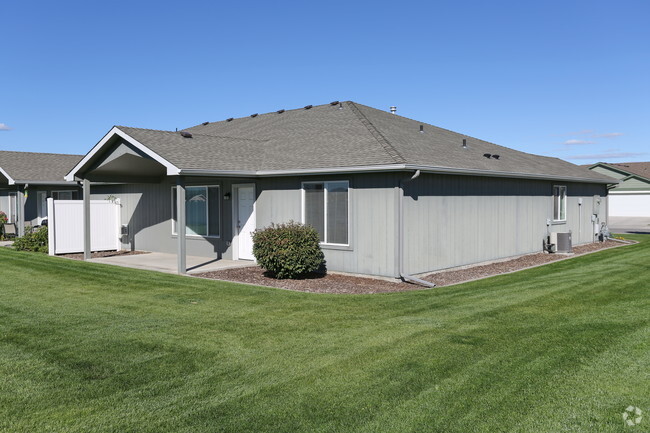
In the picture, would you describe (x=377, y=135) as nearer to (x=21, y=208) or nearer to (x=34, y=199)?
(x=21, y=208)

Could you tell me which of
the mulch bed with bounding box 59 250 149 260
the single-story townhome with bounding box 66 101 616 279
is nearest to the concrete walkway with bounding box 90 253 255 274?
the single-story townhome with bounding box 66 101 616 279

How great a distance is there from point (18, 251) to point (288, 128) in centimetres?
1053

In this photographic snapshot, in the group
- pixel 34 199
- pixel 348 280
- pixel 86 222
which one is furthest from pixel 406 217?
pixel 34 199

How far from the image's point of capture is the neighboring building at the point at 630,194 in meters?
45.0

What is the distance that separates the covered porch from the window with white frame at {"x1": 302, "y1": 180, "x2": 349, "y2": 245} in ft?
7.36

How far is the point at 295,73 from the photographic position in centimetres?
2306

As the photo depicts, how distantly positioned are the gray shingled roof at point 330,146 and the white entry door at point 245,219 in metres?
1.08

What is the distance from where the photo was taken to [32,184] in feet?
73.8

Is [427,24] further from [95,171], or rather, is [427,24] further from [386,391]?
[386,391]

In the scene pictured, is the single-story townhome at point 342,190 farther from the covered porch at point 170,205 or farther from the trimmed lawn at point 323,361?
the trimmed lawn at point 323,361

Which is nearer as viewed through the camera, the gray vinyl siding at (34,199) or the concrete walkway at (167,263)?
the concrete walkway at (167,263)

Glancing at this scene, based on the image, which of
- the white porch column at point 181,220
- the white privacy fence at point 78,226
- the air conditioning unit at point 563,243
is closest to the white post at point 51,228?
the white privacy fence at point 78,226

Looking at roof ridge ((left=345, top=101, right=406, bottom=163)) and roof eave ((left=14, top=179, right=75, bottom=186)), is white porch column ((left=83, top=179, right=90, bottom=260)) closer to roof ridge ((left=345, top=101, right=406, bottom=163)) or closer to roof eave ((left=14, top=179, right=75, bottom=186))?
roof eave ((left=14, top=179, right=75, bottom=186))

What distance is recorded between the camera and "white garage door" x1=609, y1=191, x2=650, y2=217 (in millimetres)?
44969
